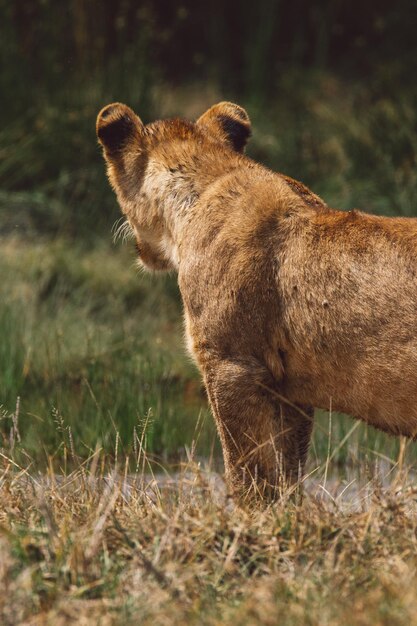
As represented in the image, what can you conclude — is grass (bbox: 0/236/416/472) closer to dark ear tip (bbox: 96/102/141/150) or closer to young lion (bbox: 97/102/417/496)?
young lion (bbox: 97/102/417/496)

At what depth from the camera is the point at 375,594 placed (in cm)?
356

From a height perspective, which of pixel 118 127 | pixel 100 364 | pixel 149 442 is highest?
pixel 118 127

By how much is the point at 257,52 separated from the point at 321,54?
971 mm

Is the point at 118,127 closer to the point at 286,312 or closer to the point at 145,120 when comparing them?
the point at 286,312

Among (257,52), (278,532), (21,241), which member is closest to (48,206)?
(21,241)

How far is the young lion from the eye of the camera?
4484mm

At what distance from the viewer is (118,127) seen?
5750 millimetres

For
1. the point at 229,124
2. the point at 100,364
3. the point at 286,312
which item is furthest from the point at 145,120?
the point at 286,312

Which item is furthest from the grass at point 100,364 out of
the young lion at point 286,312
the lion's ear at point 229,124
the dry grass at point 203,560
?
the lion's ear at point 229,124

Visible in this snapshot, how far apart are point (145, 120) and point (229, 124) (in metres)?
5.76

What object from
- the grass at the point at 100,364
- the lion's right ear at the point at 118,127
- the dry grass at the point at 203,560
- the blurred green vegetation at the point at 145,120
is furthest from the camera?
the blurred green vegetation at the point at 145,120

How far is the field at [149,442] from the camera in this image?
371 centimetres

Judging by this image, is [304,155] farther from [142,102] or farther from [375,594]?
[375,594]

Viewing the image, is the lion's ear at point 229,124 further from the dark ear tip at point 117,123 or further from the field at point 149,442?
the field at point 149,442
